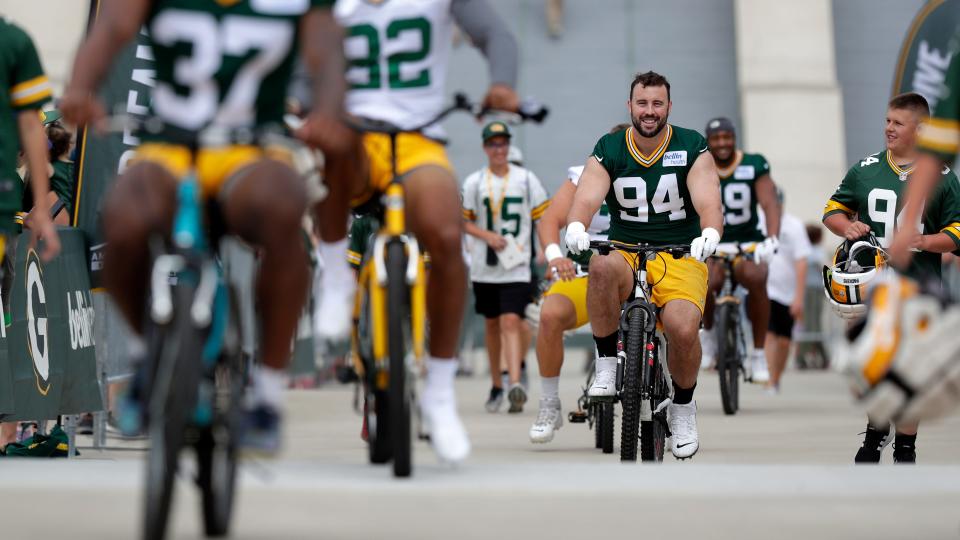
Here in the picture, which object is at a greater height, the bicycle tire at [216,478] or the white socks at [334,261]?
the white socks at [334,261]

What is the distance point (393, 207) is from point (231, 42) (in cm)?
134

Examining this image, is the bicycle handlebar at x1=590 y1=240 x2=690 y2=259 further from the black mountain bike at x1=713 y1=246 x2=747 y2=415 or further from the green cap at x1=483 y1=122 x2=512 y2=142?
the green cap at x1=483 y1=122 x2=512 y2=142

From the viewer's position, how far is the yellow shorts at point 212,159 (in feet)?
16.7

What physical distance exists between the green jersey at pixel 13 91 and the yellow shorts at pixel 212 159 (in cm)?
216

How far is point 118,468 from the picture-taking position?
6738mm

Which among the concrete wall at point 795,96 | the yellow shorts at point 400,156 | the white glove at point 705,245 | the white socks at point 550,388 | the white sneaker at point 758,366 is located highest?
the concrete wall at point 795,96

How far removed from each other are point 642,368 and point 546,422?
1994 mm

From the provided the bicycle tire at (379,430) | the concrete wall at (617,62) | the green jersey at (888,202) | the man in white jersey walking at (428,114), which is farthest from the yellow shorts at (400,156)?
the concrete wall at (617,62)

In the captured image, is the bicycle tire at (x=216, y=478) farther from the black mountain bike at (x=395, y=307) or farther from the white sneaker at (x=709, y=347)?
the white sneaker at (x=709, y=347)

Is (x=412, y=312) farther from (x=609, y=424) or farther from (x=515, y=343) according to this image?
(x=515, y=343)

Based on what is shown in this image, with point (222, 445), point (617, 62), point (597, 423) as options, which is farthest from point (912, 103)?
point (617, 62)

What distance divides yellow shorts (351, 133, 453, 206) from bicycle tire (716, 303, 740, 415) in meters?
7.68

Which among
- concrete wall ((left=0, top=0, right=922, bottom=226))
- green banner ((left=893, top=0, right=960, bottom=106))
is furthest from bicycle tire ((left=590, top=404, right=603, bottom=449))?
concrete wall ((left=0, top=0, right=922, bottom=226))

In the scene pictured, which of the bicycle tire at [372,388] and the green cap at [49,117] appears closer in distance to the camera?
the bicycle tire at [372,388]
